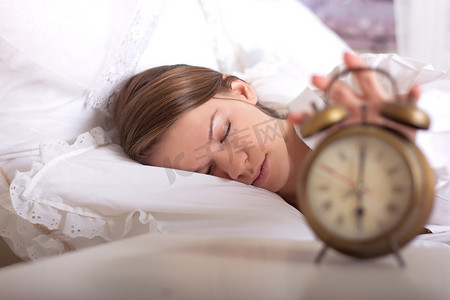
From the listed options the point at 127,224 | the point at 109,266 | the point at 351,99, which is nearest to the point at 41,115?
the point at 127,224

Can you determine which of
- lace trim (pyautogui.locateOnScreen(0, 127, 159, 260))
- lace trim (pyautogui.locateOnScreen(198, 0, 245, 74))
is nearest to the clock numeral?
lace trim (pyautogui.locateOnScreen(0, 127, 159, 260))

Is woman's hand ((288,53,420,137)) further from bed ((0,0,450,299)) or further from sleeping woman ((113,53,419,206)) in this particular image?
sleeping woman ((113,53,419,206))

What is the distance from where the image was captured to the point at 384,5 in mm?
3410

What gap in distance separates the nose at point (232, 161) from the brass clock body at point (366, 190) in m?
0.56

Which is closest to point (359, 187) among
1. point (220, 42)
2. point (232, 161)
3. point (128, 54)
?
point (232, 161)

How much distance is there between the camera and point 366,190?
582 mm

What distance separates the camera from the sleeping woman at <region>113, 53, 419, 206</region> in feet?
3.86

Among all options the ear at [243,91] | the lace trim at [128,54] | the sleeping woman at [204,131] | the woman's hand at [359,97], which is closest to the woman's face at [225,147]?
the sleeping woman at [204,131]

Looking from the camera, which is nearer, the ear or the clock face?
the clock face

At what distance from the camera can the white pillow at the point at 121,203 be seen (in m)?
1.03

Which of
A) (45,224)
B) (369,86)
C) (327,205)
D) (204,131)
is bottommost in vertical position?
(45,224)

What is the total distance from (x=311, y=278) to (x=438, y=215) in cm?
70

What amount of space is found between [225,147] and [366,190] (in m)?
0.61

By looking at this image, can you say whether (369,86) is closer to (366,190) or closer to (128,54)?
(366,190)
